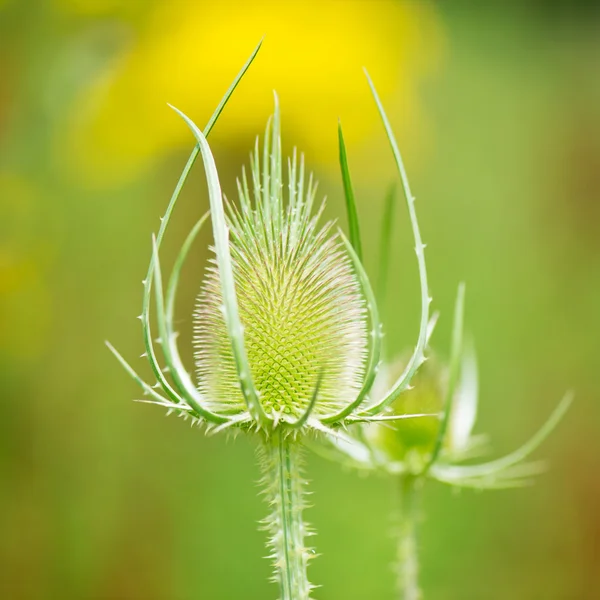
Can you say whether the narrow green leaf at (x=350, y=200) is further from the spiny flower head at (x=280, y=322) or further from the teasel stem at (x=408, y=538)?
the teasel stem at (x=408, y=538)

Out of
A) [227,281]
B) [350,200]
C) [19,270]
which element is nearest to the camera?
[227,281]

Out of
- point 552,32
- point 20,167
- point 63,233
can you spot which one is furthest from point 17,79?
point 552,32

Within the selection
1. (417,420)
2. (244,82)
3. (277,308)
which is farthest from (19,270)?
(244,82)

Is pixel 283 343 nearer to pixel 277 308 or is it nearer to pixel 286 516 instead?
pixel 277 308

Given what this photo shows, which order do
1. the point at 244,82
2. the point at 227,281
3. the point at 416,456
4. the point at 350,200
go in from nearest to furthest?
the point at 227,281 < the point at 350,200 < the point at 416,456 < the point at 244,82

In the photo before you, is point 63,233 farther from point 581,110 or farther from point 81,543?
point 581,110

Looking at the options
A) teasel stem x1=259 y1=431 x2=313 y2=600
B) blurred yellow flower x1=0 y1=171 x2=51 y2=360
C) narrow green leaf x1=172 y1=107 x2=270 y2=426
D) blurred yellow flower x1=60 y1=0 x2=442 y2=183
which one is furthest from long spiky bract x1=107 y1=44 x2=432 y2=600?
blurred yellow flower x1=60 y1=0 x2=442 y2=183
